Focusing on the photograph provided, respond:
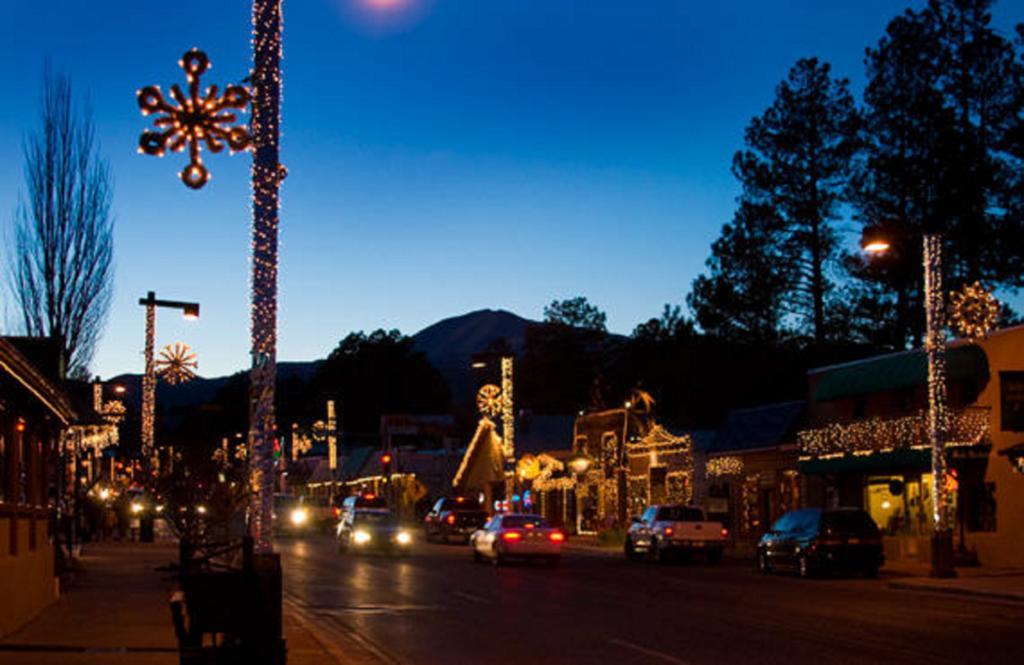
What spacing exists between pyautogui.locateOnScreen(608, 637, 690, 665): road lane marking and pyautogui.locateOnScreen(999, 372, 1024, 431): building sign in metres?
20.4

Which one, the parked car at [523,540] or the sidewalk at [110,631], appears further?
the parked car at [523,540]

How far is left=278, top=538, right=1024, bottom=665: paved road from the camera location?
16.0 meters

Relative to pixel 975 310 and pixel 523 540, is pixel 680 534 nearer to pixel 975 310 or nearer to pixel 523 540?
pixel 523 540

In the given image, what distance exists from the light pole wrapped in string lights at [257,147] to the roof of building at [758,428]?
37468 mm

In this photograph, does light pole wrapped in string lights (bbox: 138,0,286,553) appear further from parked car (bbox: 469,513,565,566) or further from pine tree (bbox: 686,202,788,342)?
pine tree (bbox: 686,202,788,342)

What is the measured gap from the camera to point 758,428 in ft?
165

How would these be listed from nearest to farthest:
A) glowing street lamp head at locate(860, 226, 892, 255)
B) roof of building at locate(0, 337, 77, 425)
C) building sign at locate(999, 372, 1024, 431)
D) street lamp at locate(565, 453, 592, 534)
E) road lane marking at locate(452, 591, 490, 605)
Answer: roof of building at locate(0, 337, 77, 425) → road lane marking at locate(452, 591, 490, 605) → glowing street lamp head at locate(860, 226, 892, 255) → building sign at locate(999, 372, 1024, 431) → street lamp at locate(565, 453, 592, 534)

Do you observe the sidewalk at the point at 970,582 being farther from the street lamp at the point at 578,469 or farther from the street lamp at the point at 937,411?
the street lamp at the point at 578,469

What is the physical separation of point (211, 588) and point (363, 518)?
117ft

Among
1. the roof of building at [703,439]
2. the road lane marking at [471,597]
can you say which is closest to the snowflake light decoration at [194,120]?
the road lane marking at [471,597]

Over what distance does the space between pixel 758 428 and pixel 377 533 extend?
48.6 feet

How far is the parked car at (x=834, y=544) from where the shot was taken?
32.3 meters

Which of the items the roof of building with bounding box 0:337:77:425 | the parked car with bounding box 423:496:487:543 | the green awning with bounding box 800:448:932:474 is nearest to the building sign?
the green awning with bounding box 800:448:932:474

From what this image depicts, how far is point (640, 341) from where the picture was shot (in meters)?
102
